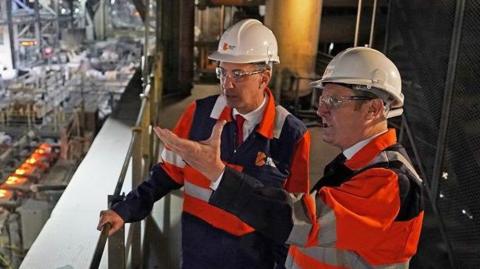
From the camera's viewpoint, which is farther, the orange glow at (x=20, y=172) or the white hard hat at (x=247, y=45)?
the orange glow at (x=20, y=172)

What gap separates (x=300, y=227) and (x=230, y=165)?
836mm

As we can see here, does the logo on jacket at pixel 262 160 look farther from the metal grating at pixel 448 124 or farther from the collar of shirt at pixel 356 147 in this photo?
the metal grating at pixel 448 124

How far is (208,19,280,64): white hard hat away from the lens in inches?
100

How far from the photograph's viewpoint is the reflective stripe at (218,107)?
255cm

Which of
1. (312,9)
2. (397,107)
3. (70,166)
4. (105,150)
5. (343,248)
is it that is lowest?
(70,166)

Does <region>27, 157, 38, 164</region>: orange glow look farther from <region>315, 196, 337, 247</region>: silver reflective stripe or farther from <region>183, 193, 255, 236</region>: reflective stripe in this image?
<region>315, 196, 337, 247</region>: silver reflective stripe

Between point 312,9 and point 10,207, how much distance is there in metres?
6.51

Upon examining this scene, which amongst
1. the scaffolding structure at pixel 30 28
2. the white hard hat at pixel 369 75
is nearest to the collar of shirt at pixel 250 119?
the white hard hat at pixel 369 75

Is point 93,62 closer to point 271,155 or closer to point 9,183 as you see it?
point 9,183

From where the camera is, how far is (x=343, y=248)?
5.58ft

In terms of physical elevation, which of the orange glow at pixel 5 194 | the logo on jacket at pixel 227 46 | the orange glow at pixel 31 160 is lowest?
the orange glow at pixel 31 160

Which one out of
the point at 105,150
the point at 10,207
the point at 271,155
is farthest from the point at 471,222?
the point at 10,207

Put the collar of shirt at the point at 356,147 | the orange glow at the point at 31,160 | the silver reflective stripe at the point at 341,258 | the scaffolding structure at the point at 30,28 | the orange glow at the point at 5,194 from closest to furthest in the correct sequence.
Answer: the silver reflective stripe at the point at 341,258 < the collar of shirt at the point at 356,147 < the orange glow at the point at 5,194 < the orange glow at the point at 31,160 < the scaffolding structure at the point at 30,28

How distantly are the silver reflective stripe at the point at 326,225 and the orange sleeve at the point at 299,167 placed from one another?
0.88m
